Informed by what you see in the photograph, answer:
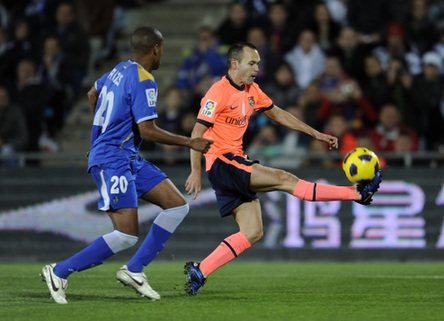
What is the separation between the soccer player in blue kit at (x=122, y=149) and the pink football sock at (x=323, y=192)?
1.02 m

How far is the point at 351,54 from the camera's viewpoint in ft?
45.0

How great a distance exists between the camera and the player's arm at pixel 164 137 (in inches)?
258

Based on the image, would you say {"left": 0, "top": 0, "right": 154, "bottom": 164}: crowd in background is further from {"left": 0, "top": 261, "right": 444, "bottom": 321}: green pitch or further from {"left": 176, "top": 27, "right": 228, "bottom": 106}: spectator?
{"left": 0, "top": 261, "right": 444, "bottom": 321}: green pitch

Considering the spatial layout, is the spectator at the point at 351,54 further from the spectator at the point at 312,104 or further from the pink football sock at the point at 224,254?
the pink football sock at the point at 224,254

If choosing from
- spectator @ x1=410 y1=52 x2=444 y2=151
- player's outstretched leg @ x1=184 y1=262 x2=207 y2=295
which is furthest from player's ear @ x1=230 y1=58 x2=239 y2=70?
spectator @ x1=410 y1=52 x2=444 y2=151

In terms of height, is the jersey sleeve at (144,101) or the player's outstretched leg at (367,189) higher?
the jersey sleeve at (144,101)

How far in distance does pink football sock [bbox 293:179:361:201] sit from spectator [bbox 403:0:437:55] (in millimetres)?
7317

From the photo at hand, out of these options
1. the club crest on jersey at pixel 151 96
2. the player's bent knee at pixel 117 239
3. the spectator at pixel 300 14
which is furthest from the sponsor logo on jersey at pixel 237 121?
the spectator at pixel 300 14

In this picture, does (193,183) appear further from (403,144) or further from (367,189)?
(403,144)

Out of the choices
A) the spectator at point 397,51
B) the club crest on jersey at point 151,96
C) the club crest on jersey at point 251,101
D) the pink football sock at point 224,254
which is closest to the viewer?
the club crest on jersey at point 151,96

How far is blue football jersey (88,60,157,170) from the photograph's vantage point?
6.73 m

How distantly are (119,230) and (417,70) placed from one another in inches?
322

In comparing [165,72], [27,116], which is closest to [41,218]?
[27,116]

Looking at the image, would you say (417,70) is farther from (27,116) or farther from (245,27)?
(27,116)
